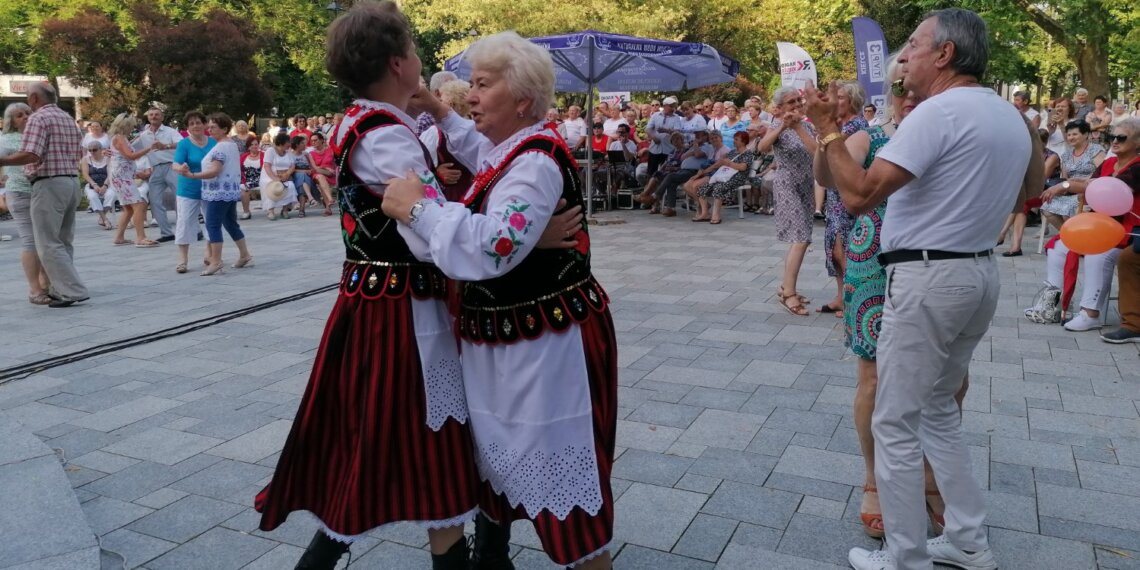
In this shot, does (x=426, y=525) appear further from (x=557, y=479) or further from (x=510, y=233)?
(x=510, y=233)

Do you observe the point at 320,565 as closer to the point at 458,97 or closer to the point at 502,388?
the point at 502,388

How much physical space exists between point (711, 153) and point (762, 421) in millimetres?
10344

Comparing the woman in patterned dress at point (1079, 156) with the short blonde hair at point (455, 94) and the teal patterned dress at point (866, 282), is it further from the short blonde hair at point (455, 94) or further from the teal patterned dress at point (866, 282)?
the short blonde hair at point (455, 94)

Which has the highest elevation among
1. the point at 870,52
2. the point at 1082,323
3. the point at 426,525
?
the point at 870,52

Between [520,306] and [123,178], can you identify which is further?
[123,178]

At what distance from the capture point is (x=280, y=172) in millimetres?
15234

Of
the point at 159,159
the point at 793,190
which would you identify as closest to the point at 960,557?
the point at 793,190

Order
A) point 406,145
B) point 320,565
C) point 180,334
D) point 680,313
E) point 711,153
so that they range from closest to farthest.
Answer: point 406,145
point 320,565
point 180,334
point 680,313
point 711,153

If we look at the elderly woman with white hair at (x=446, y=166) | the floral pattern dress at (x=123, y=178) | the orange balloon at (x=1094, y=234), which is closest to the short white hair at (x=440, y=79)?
the elderly woman with white hair at (x=446, y=166)

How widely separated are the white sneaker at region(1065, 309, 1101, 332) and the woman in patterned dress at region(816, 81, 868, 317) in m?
1.65

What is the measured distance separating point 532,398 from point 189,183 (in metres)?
8.13

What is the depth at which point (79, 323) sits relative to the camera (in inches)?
278

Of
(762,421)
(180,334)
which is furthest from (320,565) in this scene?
(180,334)

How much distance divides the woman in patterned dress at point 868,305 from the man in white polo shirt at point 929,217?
40cm
